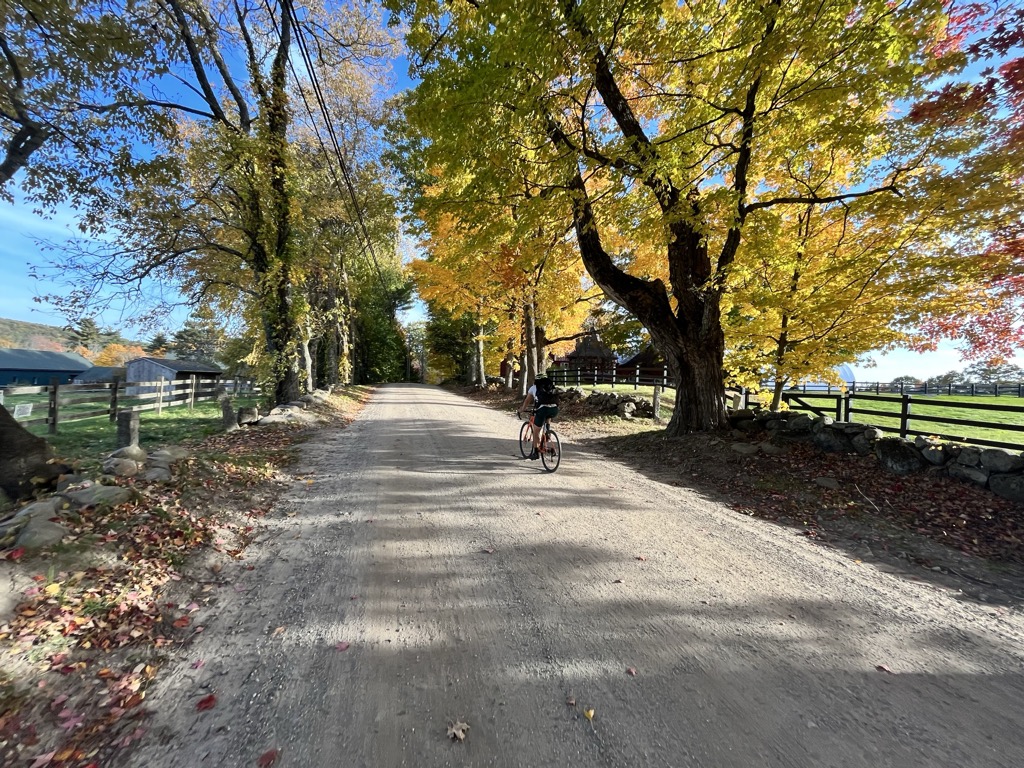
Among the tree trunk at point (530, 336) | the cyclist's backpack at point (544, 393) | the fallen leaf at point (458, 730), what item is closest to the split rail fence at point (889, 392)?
the tree trunk at point (530, 336)

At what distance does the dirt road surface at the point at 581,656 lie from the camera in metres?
2.08

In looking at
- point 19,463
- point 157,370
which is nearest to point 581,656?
point 19,463

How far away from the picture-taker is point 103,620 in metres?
2.83

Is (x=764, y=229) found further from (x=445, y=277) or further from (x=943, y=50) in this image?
(x=445, y=277)

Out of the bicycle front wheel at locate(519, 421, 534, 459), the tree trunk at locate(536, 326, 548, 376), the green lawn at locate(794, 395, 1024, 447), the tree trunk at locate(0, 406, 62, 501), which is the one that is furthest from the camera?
the tree trunk at locate(536, 326, 548, 376)

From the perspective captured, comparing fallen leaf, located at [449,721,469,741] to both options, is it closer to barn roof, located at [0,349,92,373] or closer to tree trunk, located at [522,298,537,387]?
tree trunk, located at [522,298,537,387]

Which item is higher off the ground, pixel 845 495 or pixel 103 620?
pixel 845 495

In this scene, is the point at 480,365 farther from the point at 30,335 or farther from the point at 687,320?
the point at 30,335

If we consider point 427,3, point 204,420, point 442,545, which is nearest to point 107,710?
point 442,545

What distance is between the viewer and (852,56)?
5.43 m

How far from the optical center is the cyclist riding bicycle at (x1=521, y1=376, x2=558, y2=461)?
23.6 feet

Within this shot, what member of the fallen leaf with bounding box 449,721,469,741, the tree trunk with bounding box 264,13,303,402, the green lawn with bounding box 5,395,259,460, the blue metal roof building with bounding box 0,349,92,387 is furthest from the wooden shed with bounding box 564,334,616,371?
the blue metal roof building with bounding box 0,349,92,387

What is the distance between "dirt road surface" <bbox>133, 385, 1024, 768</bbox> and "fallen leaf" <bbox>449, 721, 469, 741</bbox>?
4 cm

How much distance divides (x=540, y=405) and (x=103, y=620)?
18.4ft
